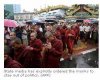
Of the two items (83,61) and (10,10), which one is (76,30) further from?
(10,10)

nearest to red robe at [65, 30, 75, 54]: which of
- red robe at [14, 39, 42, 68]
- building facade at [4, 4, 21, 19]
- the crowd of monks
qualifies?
the crowd of monks

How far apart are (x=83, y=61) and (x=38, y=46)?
19 centimetres

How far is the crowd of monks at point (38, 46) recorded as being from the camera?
1.17 meters

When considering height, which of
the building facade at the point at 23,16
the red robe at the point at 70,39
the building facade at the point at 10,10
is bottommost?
the red robe at the point at 70,39

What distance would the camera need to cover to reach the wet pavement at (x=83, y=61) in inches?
46.0

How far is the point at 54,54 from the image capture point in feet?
3.85

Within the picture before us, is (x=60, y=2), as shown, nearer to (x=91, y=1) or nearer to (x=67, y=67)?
(x=91, y=1)

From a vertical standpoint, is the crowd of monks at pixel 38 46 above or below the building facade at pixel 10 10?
below

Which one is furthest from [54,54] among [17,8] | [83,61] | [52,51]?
[17,8]

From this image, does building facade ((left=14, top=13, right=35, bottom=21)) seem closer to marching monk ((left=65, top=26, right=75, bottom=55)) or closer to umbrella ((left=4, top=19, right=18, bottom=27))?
umbrella ((left=4, top=19, right=18, bottom=27))

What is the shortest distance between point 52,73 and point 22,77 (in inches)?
4.7

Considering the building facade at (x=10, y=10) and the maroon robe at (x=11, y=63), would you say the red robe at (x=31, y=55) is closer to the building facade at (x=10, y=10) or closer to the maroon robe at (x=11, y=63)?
the maroon robe at (x=11, y=63)

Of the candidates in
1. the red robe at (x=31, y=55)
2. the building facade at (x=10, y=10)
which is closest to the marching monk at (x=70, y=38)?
the red robe at (x=31, y=55)

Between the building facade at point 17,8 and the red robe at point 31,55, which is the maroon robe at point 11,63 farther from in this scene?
the building facade at point 17,8
